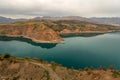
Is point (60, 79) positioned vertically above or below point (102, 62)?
above

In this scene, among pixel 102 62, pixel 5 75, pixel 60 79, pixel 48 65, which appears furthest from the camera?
pixel 102 62

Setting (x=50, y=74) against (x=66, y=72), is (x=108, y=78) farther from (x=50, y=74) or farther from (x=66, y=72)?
(x=50, y=74)

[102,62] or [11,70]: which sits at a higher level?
[11,70]

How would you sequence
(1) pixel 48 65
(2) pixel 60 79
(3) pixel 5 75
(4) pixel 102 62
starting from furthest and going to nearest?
(4) pixel 102 62
(1) pixel 48 65
(3) pixel 5 75
(2) pixel 60 79

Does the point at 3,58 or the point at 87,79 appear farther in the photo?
the point at 3,58

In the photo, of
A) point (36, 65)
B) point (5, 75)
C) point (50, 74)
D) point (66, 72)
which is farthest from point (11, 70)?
point (66, 72)

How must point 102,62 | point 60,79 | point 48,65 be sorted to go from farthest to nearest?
point 102,62, point 48,65, point 60,79

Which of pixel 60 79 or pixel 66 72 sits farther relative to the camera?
pixel 66 72

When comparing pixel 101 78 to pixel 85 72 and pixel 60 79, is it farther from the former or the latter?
pixel 60 79

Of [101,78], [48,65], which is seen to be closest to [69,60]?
[48,65]
